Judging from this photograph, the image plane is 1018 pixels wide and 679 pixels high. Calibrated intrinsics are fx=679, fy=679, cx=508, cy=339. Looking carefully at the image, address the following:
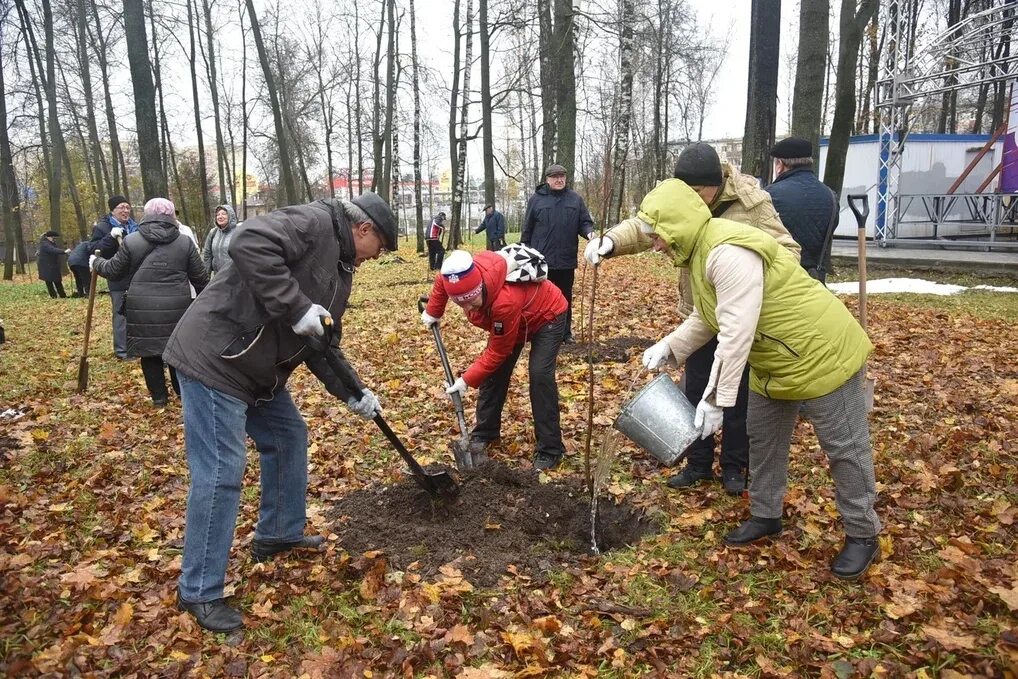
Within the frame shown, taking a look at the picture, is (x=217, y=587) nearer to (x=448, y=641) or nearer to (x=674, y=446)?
(x=448, y=641)

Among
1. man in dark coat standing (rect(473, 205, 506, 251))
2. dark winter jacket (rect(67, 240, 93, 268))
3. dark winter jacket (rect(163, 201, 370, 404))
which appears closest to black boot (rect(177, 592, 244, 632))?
dark winter jacket (rect(163, 201, 370, 404))

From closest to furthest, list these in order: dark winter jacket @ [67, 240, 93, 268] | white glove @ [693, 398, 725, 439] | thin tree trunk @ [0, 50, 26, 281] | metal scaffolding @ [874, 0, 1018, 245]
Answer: white glove @ [693, 398, 725, 439] < dark winter jacket @ [67, 240, 93, 268] < metal scaffolding @ [874, 0, 1018, 245] < thin tree trunk @ [0, 50, 26, 281]

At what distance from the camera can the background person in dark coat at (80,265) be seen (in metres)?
14.2

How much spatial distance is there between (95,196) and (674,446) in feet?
117

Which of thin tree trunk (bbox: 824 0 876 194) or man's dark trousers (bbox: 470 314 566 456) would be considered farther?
thin tree trunk (bbox: 824 0 876 194)

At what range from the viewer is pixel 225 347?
2.91m

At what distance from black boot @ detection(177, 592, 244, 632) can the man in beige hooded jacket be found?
2373 millimetres

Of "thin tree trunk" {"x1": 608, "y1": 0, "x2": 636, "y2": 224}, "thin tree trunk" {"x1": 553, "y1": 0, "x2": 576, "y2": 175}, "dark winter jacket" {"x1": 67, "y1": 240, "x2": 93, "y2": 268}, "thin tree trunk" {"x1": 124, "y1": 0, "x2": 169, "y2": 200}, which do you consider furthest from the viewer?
"dark winter jacket" {"x1": 67, "y1": 240, "x2": 93, "y2": 268}

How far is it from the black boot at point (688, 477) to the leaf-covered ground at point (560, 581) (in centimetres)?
9

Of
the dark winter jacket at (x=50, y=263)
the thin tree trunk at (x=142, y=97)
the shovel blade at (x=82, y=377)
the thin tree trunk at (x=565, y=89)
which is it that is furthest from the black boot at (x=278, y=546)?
the dark winter jacket at (x=50, y=263)

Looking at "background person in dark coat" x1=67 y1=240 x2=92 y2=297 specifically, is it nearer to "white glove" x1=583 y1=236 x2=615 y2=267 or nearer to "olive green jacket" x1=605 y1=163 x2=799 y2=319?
"white glove" x1=583 y1=236 x2=615 y2=267

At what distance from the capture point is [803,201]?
14.1ft

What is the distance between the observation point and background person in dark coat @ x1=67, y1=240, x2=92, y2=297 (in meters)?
14.2

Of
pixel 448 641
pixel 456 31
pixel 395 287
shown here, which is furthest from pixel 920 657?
pixel 456 31
